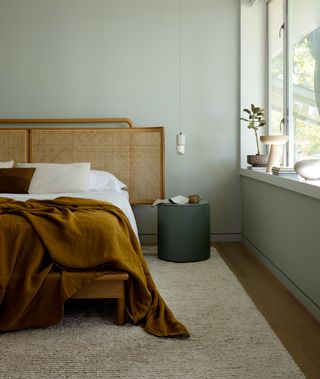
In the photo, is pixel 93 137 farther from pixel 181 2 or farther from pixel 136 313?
pixel 136 313

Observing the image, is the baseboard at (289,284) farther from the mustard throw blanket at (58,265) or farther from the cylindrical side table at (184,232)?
the mustard throw blanket at (58,265)

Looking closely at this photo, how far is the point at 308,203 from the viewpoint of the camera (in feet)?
9.41

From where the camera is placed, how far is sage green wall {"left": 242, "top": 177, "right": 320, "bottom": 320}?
110 inches

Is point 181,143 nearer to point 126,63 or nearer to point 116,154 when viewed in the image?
point 116,154

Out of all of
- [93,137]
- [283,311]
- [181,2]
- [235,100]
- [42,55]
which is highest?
[181,2]

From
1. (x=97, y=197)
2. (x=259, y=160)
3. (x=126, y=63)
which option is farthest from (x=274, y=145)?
(x=126, y=63)

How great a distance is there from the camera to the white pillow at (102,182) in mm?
4352

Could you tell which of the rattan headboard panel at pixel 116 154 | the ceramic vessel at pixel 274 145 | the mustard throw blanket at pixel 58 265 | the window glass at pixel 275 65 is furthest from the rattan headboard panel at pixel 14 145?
the window glass at pixel 275 65

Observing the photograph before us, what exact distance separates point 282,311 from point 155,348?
921 millimetres

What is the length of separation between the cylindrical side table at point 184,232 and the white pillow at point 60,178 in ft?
2.51

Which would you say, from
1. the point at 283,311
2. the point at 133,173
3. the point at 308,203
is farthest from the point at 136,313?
the point at 133,173

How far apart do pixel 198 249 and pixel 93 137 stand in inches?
60.5

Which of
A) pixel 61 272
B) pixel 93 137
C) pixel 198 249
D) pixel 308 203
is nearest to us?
pixel 61 272

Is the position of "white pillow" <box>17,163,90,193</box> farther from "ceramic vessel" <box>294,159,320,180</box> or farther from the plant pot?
"ceramic vessel" <box>294,159,320,180</box>
